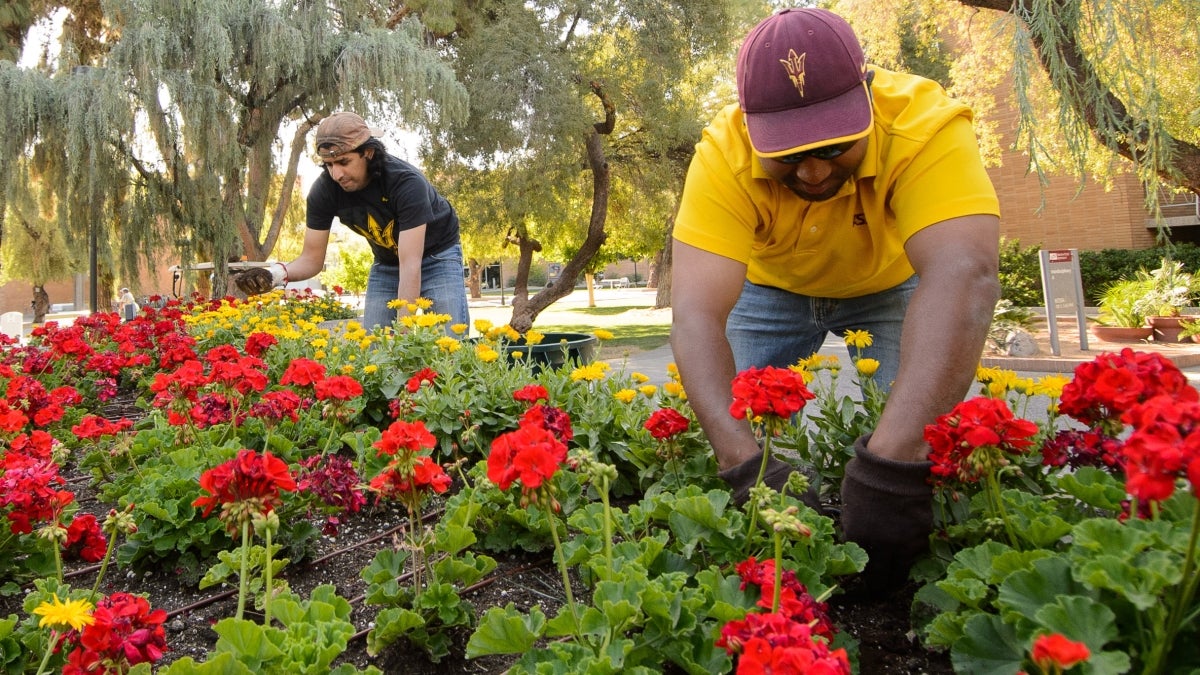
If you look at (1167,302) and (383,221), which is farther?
(1167,302)

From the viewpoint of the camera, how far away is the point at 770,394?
1.25 m

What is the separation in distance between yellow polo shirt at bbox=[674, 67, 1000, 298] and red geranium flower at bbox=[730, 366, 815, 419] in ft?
2.07

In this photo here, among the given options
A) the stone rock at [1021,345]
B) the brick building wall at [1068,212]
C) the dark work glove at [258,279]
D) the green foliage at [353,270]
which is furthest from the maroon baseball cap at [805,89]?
the green foliage at [353,270]

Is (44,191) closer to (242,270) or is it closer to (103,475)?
(242,270)

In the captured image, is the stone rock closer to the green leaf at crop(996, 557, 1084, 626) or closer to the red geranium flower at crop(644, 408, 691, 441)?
the red geranium flower at crop(644, 408, 691, 441)

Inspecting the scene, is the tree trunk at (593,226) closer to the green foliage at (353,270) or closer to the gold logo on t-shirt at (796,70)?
the gold logo on t-shirt at (796,70)

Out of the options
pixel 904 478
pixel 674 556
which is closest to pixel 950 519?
pixel 904 478

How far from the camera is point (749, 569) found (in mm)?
1179

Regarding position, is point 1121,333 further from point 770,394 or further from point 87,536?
point 87,536

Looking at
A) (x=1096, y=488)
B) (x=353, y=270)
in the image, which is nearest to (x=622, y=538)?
(x=1096, y=488)

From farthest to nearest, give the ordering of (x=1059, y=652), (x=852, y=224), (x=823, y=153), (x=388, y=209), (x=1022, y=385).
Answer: (x=388, y=209)
(x=852, y=224)
(x=1022, y=385)
(x=823, y=153)
(x=1059, y=652)

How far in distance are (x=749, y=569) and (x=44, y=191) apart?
1140 cm

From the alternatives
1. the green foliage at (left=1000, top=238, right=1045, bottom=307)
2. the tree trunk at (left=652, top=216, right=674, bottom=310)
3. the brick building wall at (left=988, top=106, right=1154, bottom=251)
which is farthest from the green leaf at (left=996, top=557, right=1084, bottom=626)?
the brick building wall at (left=988, top=106, right=1154, bottom=251)

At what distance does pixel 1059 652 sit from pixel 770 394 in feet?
1.97
